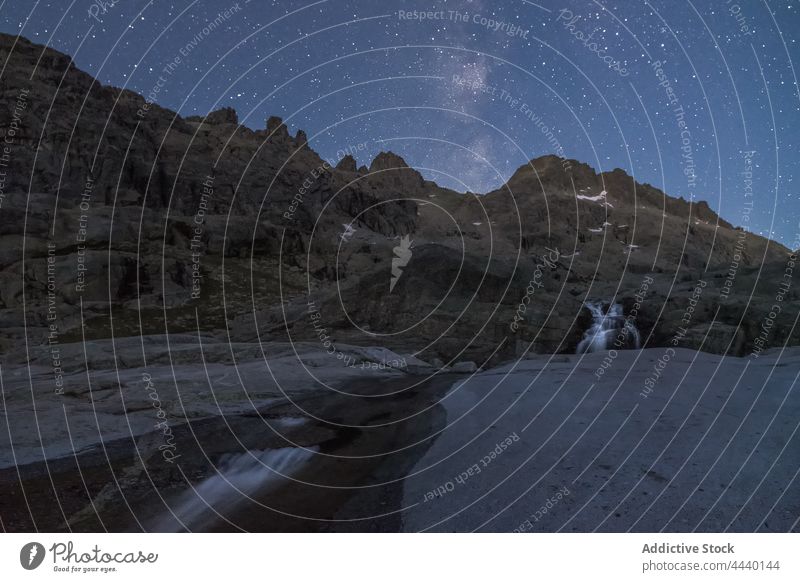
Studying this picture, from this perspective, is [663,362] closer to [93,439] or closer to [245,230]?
[93,439]

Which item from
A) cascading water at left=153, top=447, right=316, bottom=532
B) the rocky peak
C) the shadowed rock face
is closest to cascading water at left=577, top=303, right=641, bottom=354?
the shadowed rock face

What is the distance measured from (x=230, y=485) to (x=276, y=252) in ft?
276

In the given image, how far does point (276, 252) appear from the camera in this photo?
88.9 m

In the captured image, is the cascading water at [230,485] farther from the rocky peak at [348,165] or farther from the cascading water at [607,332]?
the rocky peak at [348,165]

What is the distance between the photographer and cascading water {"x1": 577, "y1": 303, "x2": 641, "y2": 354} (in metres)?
38.5

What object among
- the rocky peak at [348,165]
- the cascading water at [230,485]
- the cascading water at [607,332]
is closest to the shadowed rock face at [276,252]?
the cascading water at [607,332]

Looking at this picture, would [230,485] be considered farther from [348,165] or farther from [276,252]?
[348,165]

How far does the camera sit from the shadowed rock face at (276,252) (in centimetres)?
3597

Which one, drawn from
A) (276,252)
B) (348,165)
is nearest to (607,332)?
(276,252)

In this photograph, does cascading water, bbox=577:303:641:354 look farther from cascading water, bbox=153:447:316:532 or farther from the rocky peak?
the rocky peak

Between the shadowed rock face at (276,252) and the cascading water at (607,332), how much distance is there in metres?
1.03

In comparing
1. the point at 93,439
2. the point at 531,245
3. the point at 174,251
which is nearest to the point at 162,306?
the point at 174,251

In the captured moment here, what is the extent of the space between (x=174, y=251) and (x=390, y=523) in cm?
7832

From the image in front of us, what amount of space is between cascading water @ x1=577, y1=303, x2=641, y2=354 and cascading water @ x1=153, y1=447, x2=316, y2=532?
32.6m
